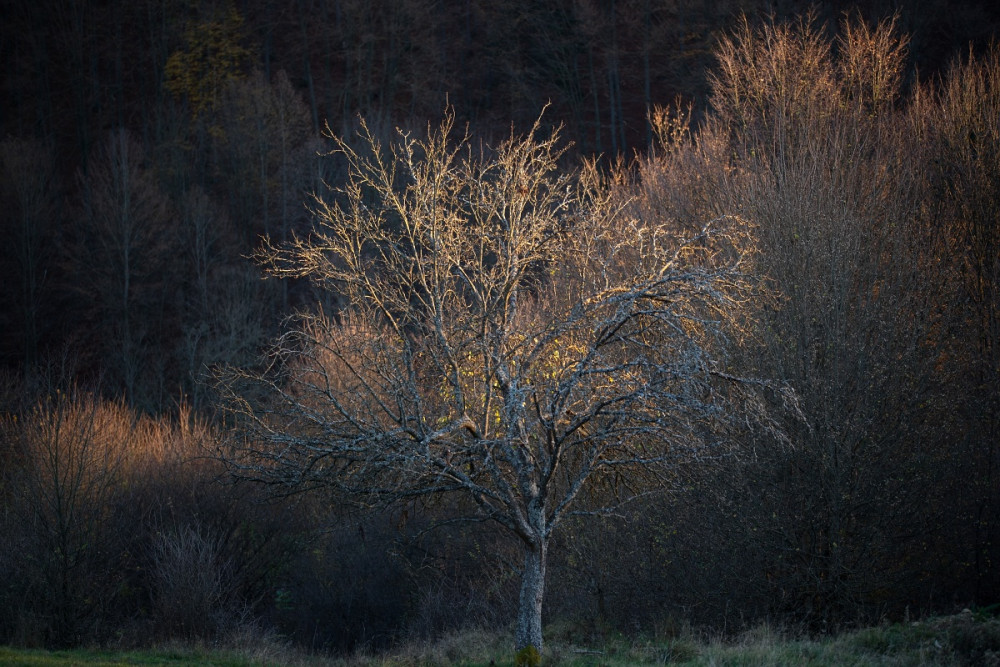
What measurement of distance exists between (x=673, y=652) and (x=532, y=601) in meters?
2.13

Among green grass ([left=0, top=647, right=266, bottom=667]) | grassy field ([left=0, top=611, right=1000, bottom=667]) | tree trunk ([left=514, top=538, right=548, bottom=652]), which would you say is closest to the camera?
grassy field ([left=0, top=611, right=1000, bottom=667])

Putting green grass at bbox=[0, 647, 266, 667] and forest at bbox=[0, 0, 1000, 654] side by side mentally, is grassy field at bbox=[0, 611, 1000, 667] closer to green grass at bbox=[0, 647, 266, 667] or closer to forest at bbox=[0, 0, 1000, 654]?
green grass at bbox=[0, 647, 266, 667]

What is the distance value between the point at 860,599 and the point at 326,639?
38.6 ft

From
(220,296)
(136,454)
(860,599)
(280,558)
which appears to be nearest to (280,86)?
(220,296)

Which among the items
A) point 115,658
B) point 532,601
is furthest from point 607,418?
point 115,658

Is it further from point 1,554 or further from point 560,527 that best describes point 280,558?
point 560,527

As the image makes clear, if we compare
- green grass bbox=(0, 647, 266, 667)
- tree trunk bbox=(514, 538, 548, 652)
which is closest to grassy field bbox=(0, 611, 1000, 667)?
green grass bbox=(0, 647, 266, 667)

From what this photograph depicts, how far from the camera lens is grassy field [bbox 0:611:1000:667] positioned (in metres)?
10.8

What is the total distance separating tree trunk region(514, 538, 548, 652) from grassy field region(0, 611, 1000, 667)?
1.83 ft

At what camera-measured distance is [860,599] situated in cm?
1484

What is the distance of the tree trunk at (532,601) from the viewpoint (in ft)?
39.0

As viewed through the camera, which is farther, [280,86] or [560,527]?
[280,86]

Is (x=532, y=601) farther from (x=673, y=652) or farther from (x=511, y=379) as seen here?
(x=511, y=379)

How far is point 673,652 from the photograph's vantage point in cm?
1233
